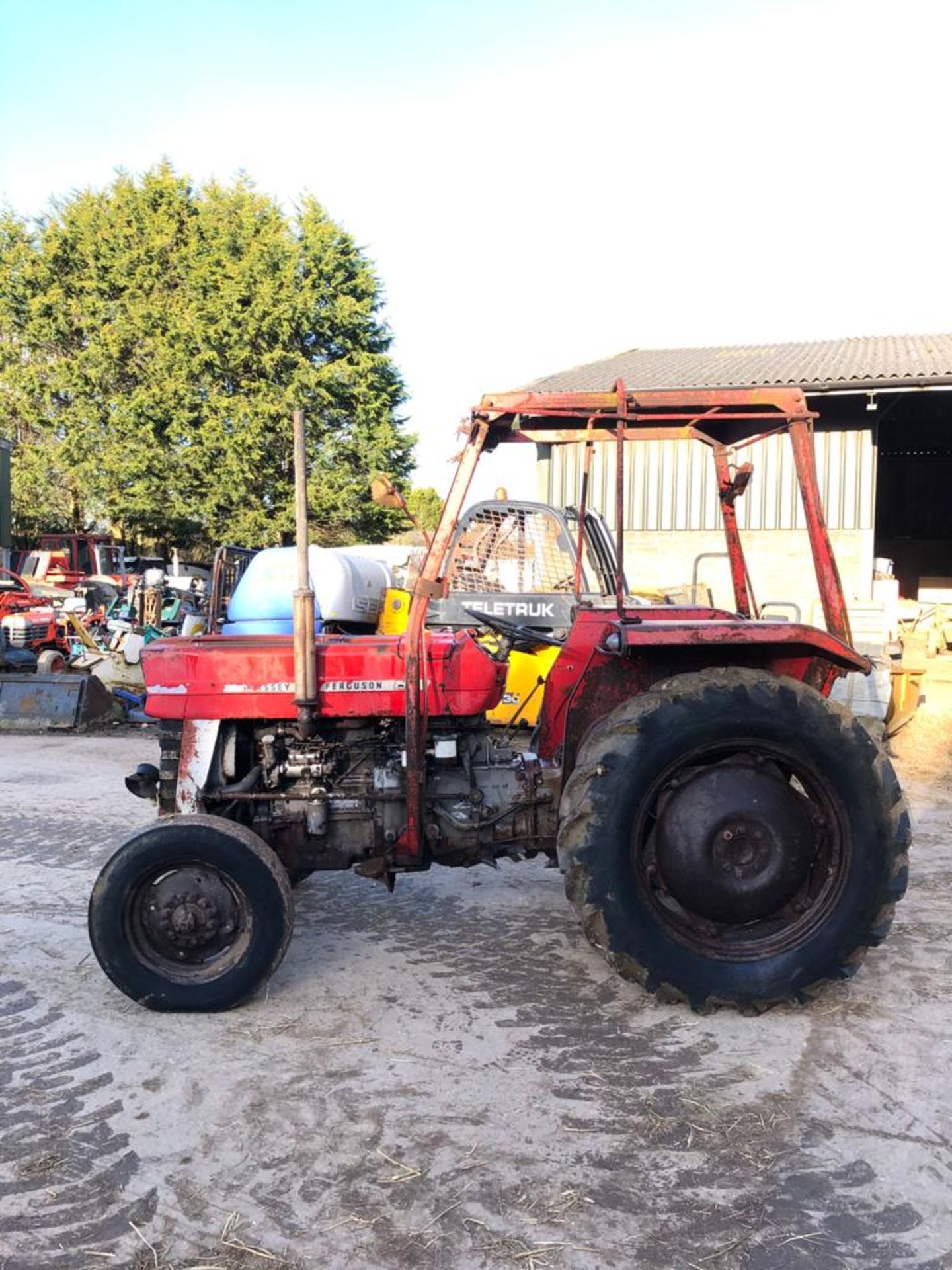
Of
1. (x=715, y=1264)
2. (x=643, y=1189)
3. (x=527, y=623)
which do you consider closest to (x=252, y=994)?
(x=643, y=1189)

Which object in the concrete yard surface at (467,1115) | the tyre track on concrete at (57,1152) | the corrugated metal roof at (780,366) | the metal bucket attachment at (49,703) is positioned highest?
the corrugated metal roof at (780,366)

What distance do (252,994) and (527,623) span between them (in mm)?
3092

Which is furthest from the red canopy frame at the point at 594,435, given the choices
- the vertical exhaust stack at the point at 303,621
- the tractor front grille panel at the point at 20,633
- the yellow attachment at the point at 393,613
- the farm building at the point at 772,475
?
the tractor front grille panel at the point at 20,633

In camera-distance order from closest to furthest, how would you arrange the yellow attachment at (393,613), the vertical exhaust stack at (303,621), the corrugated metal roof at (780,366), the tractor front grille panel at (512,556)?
the vertical exhaust stack at (303,621) < the tractor front grille panel at (512,556) < the yellow attachment at (393,613) < the corrugated metal roof at (780,366)

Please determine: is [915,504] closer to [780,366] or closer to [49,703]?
[780,366]

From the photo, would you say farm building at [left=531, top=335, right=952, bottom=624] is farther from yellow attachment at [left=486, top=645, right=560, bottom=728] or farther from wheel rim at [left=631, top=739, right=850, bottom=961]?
wheel rim at [left=631, top=739, right=850, bottom=961]

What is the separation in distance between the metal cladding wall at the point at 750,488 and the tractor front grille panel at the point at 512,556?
271 inches

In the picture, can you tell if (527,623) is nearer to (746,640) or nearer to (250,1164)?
(746,640)

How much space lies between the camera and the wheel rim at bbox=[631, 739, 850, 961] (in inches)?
130

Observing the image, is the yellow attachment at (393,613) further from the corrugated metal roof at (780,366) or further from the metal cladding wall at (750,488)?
the metal cladding wall at (750,488)

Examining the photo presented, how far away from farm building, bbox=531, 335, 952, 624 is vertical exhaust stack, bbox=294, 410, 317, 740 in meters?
9.31

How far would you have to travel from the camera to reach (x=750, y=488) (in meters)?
14.0

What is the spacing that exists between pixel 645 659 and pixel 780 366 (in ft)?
38.7

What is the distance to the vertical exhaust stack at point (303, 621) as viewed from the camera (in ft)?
10.2
